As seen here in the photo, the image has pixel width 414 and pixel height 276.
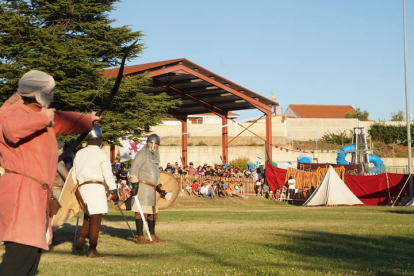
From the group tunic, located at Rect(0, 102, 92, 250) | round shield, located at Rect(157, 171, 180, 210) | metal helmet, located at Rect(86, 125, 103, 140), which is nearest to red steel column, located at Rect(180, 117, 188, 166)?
round shield, located at Rect(157, 171, 180, 210)

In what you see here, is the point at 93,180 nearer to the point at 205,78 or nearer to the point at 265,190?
the point at 265,190

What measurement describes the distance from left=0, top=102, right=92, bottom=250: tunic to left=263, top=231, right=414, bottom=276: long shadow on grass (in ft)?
13.2

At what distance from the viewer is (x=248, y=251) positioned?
1012 centimetres

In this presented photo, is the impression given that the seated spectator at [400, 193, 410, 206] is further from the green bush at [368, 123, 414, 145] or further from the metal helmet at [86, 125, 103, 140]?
the green bush at [368, 123, 414, 145]

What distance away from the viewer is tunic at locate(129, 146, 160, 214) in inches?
488

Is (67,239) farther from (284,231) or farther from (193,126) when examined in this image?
(193,126)

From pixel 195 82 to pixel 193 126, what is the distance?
26879mm

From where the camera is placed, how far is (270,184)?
3609 centimetres

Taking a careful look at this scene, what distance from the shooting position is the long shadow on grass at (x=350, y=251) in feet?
27.5

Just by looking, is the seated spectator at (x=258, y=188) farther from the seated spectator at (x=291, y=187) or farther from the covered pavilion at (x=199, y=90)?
the covered pavilion at (x=199, y=90)

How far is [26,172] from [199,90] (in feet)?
122

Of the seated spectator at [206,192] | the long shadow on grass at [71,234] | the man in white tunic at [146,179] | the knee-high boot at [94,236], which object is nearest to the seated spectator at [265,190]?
the seated spectator at [206,192]

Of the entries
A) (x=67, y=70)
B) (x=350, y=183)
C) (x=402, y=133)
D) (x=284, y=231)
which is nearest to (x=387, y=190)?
(x=350, y=183)

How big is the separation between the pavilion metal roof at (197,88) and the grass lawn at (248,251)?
1989 cm
